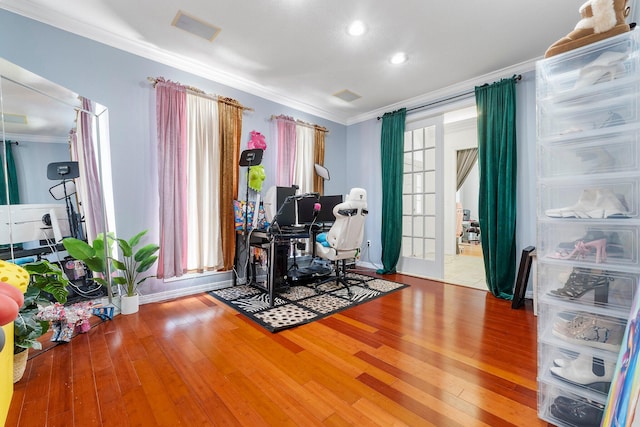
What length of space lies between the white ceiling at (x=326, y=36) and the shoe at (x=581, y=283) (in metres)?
2.14

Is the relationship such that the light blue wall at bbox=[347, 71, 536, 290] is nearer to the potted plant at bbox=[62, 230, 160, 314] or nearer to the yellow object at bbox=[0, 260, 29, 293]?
the potted plant at bbox=[62, 230, 160, 314]

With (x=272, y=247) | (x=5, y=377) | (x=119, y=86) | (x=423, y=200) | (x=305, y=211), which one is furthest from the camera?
(x=423, y=200)

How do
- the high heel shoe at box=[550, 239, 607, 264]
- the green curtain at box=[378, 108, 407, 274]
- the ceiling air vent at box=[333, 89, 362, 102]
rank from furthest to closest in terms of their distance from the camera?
1. the green curtain at box=[378, 108, 407, 274]
2. the ceiling air vent at box=[333, 89, 362, 102]
3. the high heel shoe at box=[550, 239, 607, 264]

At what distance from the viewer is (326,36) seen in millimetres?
2527

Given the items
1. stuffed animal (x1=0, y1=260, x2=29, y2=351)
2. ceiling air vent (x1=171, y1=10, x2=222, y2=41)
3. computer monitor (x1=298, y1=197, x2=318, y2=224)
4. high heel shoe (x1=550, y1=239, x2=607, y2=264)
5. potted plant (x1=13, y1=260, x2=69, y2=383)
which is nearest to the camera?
stuffed animal (x1=0, y1=260, x2=29, y2=351)

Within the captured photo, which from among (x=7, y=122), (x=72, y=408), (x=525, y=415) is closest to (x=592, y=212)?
(x=525, y=415)

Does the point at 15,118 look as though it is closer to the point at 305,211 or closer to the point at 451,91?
the point at 305,211

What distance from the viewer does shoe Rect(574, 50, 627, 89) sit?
113 centimetres

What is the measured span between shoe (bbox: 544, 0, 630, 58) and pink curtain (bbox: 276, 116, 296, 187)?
3.08 m

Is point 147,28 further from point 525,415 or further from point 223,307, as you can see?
point 525,415

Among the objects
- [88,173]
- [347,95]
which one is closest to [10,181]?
[88,173]

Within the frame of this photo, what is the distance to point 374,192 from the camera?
4.56 meters

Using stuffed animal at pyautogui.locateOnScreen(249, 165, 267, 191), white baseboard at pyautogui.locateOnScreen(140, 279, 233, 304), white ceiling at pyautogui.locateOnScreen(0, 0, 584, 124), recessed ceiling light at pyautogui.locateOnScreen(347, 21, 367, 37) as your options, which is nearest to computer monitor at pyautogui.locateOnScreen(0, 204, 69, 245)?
white baseboard at pyautogui.locateOnScreen(140, 279, 233, 304)

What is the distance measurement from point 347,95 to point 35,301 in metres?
3.91
